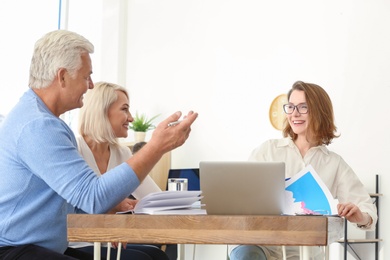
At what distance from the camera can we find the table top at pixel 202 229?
156cm

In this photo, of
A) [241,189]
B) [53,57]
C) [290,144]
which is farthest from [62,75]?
[290,144]

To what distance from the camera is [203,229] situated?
5.20ft

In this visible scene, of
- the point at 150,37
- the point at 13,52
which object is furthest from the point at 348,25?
the point at 13,52

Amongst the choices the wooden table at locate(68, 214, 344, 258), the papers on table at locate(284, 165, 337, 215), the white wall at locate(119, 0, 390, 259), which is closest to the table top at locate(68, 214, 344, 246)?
the wooden table at locate(68, 214, 344, 258)

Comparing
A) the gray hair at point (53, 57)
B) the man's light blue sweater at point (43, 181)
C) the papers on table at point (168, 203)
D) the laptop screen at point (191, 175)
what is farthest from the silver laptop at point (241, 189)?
the laptop screen at point (191, 175)

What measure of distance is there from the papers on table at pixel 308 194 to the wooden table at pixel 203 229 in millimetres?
718

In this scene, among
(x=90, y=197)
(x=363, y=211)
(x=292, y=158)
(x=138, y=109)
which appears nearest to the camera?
(x=90, y=197)

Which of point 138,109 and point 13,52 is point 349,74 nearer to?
point 138,109

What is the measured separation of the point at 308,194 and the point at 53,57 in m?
1.00

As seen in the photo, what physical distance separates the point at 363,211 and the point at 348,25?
302 centimetres

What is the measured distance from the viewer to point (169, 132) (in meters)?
1.78

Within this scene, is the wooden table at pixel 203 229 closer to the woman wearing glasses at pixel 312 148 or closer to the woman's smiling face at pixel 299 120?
the woman wearing glasses at pixel 312 148

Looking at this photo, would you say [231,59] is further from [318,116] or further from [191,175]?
[318,116]

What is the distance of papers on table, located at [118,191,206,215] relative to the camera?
1758mm
